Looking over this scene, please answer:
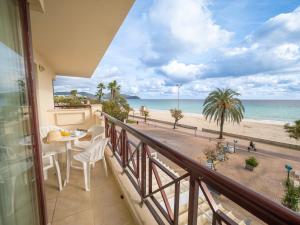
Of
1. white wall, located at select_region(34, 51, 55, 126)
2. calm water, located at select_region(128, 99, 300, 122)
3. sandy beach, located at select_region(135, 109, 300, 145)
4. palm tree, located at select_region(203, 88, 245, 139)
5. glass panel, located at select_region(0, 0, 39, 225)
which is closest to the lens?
glass panel, located at select_region(0, 0, 39, 225)

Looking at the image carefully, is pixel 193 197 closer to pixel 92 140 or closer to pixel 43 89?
pixel 92 140

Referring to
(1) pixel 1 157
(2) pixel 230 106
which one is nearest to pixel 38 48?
(1) pixel 1 157

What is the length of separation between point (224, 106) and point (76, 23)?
13351 mm

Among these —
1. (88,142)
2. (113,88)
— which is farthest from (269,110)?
(88,142)

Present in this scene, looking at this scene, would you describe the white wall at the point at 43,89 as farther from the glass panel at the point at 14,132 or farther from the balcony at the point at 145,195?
the glass panel at the point at 14,132

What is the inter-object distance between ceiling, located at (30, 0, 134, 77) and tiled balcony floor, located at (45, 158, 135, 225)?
2039 mm

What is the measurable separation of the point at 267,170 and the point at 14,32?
34.1 ft

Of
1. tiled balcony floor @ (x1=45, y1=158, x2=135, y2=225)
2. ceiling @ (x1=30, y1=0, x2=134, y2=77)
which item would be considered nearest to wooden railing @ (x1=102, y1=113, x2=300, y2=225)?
tiled balcony floor @ (x1=45, y1=158, x2=135, y2=225)

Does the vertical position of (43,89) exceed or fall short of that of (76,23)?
it falls short

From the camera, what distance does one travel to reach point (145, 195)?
1.52 meters

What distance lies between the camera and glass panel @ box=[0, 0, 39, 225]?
79 centimetres

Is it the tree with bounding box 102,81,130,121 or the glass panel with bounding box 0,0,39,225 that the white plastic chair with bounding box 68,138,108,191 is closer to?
the glass panel with bounding box 0,0,39,225

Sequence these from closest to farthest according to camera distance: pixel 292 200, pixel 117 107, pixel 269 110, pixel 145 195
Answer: pixel 145 195 → pixel 292 200 → pixel 117 107 → pixel 269 110

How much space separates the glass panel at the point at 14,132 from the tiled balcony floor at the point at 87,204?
1.58 ft
